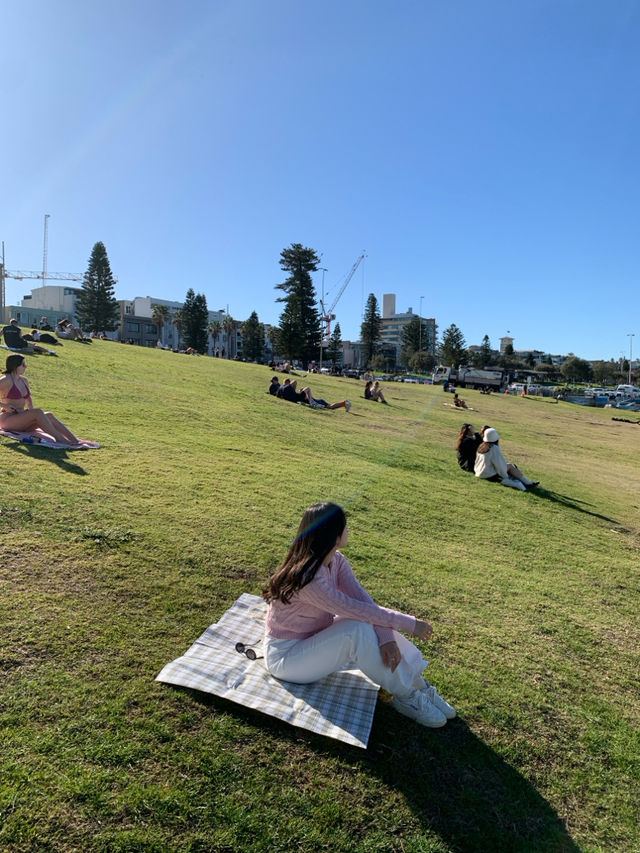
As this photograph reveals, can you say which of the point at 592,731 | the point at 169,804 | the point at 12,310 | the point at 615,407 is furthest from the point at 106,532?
the point at 12,310

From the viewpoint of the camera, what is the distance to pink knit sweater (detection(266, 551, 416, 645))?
9.66 feet

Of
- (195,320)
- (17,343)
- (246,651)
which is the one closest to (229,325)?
(195,320)

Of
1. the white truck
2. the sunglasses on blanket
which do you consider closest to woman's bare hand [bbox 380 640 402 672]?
the sunglasses on blanket

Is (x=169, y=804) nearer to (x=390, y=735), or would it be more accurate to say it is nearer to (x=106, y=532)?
(x=390, y=735)

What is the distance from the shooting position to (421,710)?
3023 mm

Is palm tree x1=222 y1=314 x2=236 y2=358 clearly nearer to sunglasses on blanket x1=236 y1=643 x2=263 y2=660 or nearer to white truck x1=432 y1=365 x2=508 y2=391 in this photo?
white truck x1=432 y1=365 x2=508 y2=391

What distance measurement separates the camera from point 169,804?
7.48ft

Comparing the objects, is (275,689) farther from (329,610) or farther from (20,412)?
(20,412)

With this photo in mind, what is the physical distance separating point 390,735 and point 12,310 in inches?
4060

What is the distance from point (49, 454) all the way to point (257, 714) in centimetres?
533

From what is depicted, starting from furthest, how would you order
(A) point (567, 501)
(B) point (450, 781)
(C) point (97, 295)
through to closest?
(C) point (97, 295) < (A) point (567, 501) < (B) point (450, 781)

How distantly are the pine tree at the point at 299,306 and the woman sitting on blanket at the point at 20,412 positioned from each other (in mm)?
54120

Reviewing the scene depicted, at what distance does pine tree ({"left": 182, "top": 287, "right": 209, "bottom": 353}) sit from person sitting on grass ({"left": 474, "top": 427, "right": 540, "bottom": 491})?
71.6 m

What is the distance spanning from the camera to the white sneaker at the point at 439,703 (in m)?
3.09
